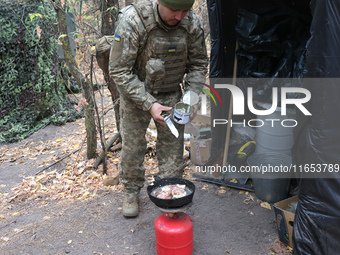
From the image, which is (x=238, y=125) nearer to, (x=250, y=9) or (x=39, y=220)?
(x=250, y=9)

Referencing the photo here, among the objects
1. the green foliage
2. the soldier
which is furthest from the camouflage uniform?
the green foliage

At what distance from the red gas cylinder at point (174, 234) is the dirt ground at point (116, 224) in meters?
0.30

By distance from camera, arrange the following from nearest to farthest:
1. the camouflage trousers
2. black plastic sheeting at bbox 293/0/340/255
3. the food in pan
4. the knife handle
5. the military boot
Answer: black plastic sheeting at bbox 293/0/340/255 → the food in pan → the knife handle → the camouflage trousers → the military boot

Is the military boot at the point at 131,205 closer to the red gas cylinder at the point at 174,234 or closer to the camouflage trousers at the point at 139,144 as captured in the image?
the camouflage trousers at the point at 139,144

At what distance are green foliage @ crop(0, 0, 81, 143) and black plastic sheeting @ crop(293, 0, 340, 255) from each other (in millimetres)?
5699

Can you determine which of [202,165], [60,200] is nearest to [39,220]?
[60,200]

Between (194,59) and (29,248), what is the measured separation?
2.52 metres

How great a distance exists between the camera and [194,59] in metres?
3.29

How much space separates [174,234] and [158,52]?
1.64m

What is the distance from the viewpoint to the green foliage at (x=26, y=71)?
6.87 meters

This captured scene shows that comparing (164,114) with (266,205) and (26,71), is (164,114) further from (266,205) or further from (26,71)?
(26,71)

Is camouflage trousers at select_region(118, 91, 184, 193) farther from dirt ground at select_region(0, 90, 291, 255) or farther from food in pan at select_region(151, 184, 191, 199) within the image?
food in pan at select_region(151, 184, 191, 199)

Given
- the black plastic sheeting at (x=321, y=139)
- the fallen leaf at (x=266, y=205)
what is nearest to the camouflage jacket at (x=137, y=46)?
the black plastic sheeting at (x=321, y=139)

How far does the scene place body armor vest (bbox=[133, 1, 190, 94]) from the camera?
291 centimetres
